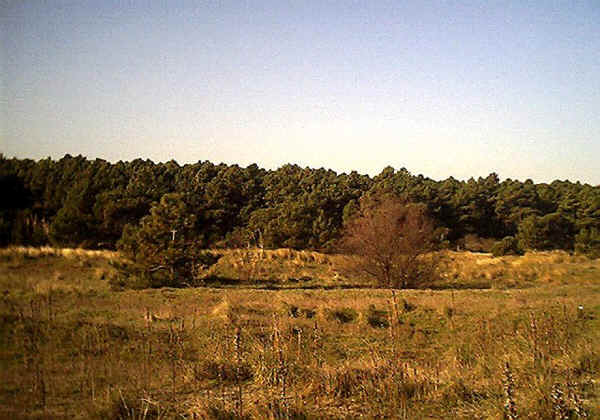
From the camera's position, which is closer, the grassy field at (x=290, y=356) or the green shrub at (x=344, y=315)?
the grassy field at (x=290, y=356)

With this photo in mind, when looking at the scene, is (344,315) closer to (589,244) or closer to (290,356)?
(290,356)

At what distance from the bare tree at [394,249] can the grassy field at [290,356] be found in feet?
26.6

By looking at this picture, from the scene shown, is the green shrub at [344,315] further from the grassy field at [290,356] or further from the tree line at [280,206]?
the tree line at [280,206]

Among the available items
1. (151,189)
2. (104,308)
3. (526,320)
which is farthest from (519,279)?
(151,189)

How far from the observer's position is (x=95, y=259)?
2483 centimetres

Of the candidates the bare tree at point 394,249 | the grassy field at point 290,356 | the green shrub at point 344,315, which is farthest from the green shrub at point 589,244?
the green shrub at point 344,315

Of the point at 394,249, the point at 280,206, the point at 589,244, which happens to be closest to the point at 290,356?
the point at 394,249

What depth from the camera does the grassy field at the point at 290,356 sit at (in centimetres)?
511

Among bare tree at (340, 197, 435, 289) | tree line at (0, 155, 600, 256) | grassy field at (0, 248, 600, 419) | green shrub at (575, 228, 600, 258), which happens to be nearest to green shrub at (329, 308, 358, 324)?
grassy field at (0, 248, 600, 419)

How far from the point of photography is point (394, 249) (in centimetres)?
2527

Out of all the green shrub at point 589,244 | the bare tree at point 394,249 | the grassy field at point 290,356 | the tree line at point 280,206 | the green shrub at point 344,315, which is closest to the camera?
the grassy field at point 290,356

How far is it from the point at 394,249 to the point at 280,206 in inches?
819

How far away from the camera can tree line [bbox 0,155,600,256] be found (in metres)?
27.0

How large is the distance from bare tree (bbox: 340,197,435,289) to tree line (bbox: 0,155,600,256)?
8909 mm
